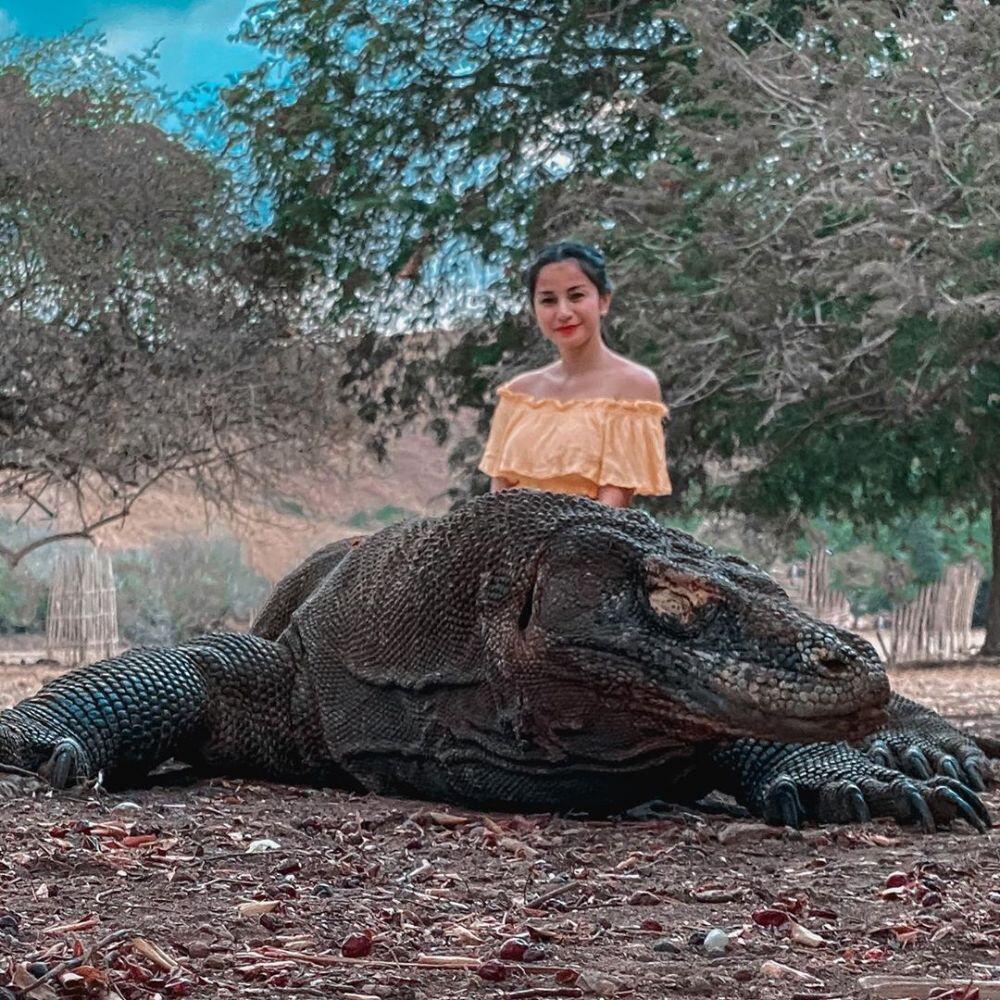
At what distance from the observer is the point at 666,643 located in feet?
9.84

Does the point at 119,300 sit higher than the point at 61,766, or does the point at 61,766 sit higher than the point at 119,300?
the point at 119,300

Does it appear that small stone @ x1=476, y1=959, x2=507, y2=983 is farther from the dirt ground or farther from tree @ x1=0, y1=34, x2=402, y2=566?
tree @ x1=0, y1=34, x2=402, y2=566

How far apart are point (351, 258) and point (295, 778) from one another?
9203 mm

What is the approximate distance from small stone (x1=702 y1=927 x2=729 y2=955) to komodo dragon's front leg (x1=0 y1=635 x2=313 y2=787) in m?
1.63

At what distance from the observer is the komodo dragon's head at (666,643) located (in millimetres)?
2885

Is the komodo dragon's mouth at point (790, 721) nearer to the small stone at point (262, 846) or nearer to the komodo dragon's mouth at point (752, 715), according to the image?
the komodo dragon's mouth at point (752, 715)

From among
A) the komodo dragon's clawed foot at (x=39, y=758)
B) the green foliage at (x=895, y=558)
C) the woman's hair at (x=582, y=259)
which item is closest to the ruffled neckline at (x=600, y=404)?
the woman's hair at (x=582, y=259)

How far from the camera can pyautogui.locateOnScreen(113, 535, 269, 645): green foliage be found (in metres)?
15.9

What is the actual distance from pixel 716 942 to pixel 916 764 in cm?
190

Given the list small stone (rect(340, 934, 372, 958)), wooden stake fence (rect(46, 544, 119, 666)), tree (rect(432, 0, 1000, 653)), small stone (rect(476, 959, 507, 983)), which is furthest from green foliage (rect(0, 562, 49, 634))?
small stone (rect(476, 959, 507, 983))

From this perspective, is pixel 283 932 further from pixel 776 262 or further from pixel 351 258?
pixel 351 258

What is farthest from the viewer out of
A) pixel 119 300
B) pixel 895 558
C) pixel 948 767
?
pixel 895 558

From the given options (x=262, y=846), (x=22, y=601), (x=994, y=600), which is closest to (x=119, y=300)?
(x=22, y=601)

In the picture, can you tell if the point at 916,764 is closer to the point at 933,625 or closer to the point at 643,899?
the point at 643,899
